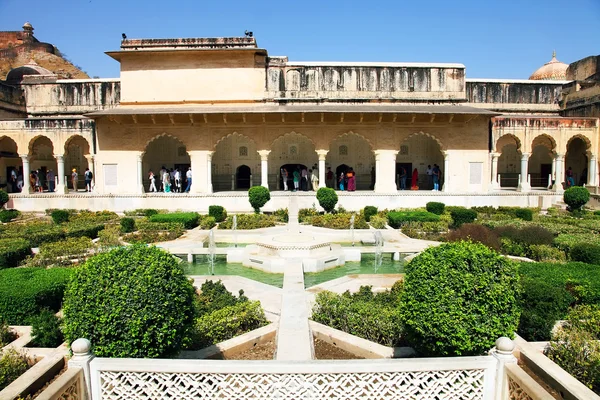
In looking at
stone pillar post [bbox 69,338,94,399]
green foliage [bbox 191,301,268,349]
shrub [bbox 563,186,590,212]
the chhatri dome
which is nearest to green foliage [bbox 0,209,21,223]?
green foliage [bbox 191,301,268,349]

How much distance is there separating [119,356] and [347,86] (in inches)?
722

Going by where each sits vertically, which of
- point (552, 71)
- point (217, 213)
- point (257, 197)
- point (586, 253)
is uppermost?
point (552, 71)

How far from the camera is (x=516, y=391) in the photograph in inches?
130

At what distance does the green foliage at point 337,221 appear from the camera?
13.6 meters

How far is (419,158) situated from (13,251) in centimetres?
1989

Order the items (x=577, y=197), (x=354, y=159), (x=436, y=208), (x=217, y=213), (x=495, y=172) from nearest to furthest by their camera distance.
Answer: (x=217, y=213)
(x=577, y=197)
(x=436, y=208)
(x=495, y=172)
(x=354, y=159)

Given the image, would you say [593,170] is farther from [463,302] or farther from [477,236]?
[463,302]

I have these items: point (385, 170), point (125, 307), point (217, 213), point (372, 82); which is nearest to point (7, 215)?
point (217, 213)

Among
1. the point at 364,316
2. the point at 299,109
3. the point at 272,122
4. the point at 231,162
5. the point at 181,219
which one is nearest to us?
the point at 364,316

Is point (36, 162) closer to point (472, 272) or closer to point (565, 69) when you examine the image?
A: point (472, 272)

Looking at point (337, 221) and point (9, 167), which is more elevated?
point (9, 167)

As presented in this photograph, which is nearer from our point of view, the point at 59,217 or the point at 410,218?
the point at 410,218

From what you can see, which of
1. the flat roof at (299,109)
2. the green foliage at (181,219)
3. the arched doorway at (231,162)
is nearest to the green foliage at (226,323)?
the green foliage at (181,219)

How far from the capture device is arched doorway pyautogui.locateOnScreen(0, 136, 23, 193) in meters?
22.7
